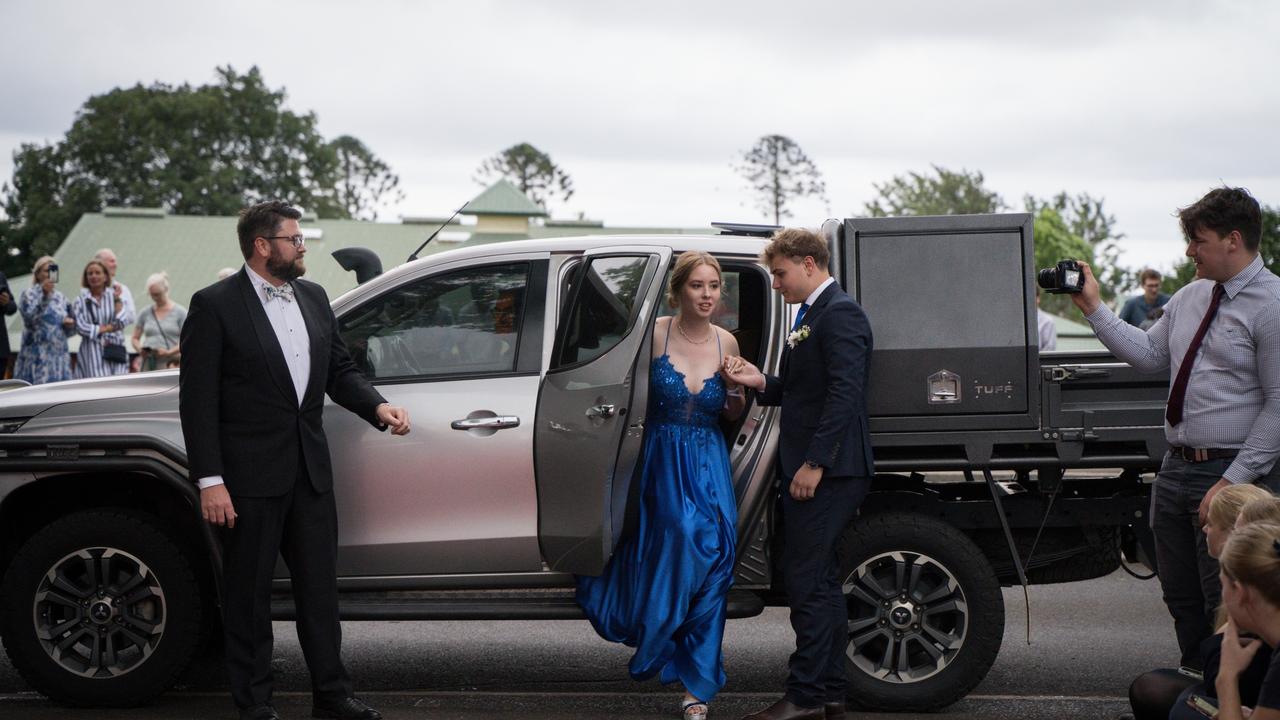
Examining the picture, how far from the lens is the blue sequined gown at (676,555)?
5625mm

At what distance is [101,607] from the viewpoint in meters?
5.68

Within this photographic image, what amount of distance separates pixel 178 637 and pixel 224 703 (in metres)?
0.52

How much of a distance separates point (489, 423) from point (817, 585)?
143 cm

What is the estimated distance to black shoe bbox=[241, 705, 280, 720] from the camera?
5.47 metres

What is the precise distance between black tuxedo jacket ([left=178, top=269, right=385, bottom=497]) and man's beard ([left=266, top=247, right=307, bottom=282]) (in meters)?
0.13

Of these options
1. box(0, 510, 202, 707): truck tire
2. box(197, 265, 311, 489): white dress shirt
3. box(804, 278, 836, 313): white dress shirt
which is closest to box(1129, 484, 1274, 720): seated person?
box(804, 278, 836, 313): white dress shirt

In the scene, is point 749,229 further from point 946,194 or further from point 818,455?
point 946,194

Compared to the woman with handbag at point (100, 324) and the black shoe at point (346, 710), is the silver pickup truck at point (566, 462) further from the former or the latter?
the woman with handbag at point (100, 324)

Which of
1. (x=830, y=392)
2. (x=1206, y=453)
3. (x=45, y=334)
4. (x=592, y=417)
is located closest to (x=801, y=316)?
(x=830, y=392)

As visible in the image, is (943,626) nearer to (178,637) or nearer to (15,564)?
(178,637)

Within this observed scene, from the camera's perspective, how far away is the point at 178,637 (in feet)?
18.6

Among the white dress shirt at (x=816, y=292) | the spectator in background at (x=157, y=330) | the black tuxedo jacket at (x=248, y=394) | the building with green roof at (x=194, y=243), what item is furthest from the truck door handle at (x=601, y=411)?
the building with green roof at (x=194, y=243)

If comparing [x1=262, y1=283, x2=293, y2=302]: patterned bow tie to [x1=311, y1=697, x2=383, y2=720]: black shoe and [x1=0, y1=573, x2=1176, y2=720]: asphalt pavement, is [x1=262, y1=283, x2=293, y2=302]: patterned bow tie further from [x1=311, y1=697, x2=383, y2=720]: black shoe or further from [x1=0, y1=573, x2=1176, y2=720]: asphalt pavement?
[x1=0, y1=573, x2=1176, y2=720]: asphalt pavement

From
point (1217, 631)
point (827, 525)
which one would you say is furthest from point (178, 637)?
point (1217, 631)
